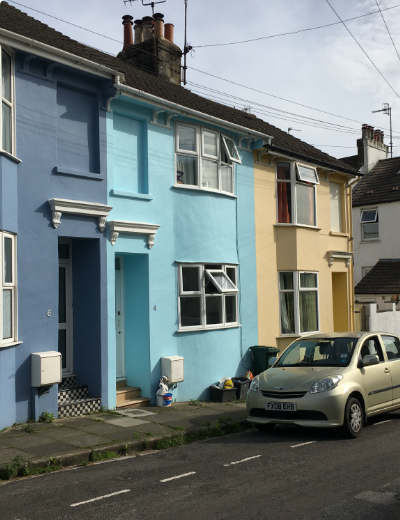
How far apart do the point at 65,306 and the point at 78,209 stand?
2.04 metres

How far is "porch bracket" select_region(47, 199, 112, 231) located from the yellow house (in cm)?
Result: 540

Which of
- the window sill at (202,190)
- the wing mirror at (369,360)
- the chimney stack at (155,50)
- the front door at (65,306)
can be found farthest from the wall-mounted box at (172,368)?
the chimney stack at (155,50)

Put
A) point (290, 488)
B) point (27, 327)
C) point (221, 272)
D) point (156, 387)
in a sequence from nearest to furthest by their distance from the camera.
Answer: point (290, 488) < point (27, 327) < point (156, 387) < point (221, 272)

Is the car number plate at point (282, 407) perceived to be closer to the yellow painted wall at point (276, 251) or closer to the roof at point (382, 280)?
the yellow painted wall at point (276, 251)

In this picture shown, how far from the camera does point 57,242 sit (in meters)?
10.8

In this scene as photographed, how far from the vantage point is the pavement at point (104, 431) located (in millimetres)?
7867

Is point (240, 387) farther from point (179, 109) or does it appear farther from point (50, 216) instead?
point (179, 109)

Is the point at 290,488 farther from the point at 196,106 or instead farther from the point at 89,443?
the point at 196,106

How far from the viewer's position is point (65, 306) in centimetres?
1170

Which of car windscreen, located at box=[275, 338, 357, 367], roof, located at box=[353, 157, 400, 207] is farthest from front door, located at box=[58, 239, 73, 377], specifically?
roof, located at box=[353, 157, 400, 207]

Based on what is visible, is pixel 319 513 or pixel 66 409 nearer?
pixel 319 513

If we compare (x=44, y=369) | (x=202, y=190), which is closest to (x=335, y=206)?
(x=202, y=190)

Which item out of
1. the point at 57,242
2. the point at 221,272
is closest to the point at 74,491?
the point at 57,242

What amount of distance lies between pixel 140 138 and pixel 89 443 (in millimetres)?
6870
